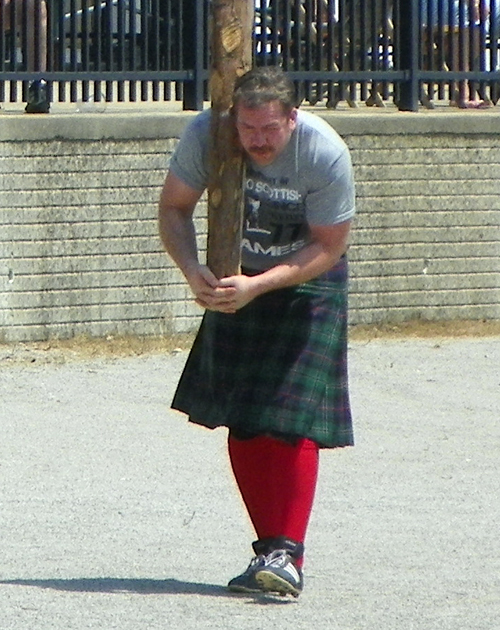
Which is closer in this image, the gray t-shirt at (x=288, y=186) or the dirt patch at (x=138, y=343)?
the gray t-shirt at (x=288, y=186)

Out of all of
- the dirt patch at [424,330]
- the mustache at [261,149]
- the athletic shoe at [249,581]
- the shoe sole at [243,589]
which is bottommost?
the dirt patch at [424,330]

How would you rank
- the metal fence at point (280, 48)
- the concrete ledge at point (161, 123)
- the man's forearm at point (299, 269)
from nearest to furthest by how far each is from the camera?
the man's forearm at point (299, 269)
the concrete ledge at point (161, 123)
the metal fence at point (280, 48)

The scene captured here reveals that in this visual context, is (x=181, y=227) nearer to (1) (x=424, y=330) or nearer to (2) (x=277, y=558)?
(2) (x=277, y=558)

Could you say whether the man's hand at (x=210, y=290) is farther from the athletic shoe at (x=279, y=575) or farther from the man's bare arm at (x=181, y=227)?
the athletic shoe at (x=279, y=575)

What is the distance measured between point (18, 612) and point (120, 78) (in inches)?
203

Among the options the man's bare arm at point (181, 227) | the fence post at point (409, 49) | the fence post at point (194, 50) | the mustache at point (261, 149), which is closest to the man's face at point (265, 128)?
the mustache at point (261, 149)

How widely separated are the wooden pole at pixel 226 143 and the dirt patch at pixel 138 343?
4.01 meters

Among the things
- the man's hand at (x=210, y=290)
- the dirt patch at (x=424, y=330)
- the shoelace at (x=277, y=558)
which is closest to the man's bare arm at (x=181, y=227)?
the man's hand at (x=210, y=290)

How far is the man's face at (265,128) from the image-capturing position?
196 inches

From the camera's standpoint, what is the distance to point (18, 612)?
16.1ft

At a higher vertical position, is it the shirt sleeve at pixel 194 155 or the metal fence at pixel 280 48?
the shirt sleeve at pixel 194 155

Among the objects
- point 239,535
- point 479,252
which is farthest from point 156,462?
point 479,252

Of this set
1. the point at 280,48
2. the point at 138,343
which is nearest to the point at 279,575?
the point at 138,343

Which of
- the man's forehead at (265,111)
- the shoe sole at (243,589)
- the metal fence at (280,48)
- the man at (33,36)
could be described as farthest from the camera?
the metal fence at (280,48)
